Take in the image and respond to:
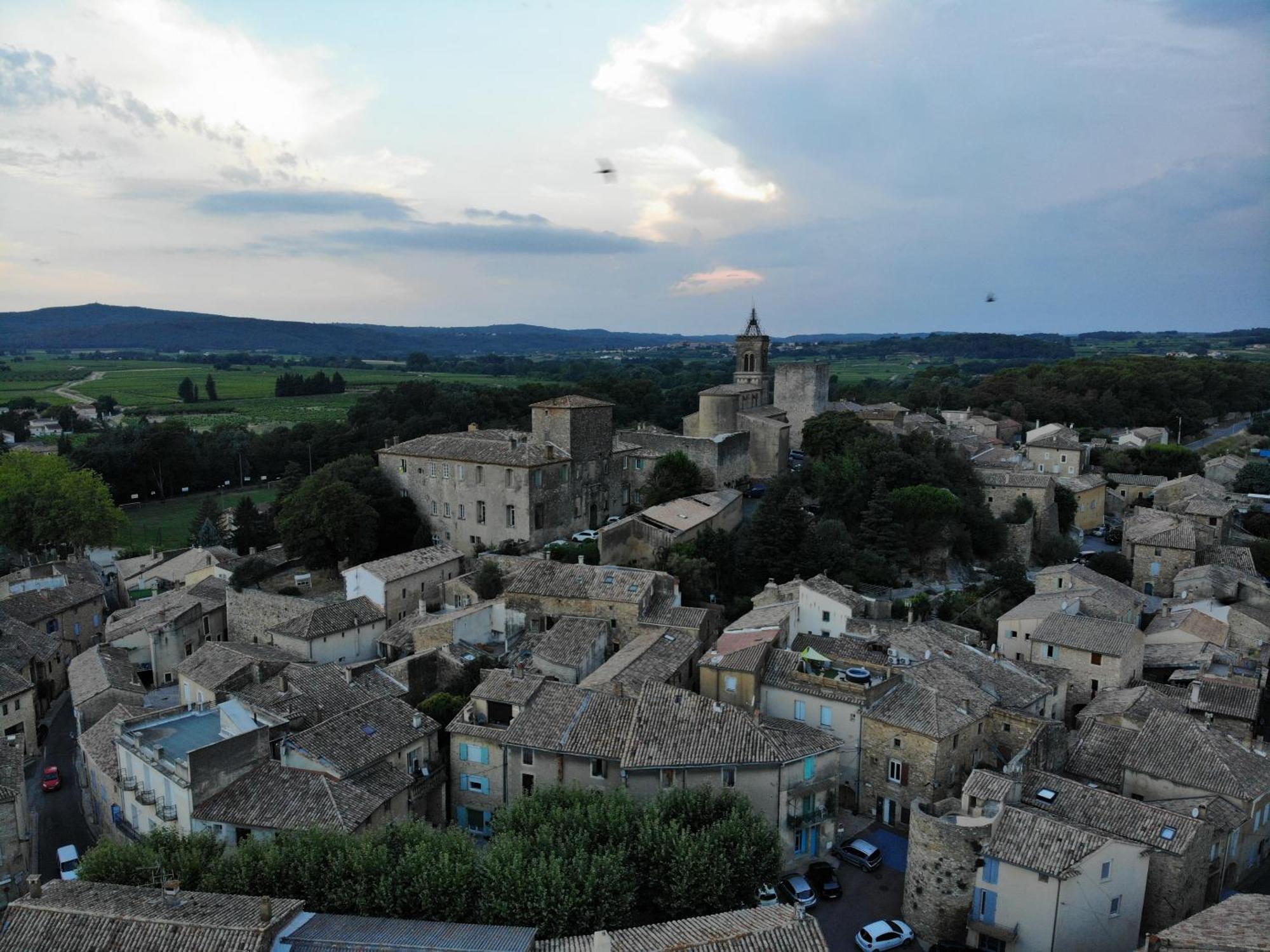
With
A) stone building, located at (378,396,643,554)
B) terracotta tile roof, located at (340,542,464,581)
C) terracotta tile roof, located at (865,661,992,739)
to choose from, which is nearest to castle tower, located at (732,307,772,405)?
stone building, located at (378,396,643,554)

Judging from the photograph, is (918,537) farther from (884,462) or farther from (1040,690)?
(1040,690)

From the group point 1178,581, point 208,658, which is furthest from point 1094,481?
point 208,658

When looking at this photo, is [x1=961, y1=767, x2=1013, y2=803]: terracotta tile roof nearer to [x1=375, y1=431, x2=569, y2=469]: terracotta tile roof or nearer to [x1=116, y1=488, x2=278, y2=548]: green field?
[x1=375, y1=431, x2=569, y2=469]: terracotta tile roof

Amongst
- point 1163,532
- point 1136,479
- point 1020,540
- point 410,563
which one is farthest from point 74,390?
point 1163,532

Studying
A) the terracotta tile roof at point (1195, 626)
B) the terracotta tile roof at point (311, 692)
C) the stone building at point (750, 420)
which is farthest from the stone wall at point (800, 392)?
the terracotta tile roof at point (311, 692)

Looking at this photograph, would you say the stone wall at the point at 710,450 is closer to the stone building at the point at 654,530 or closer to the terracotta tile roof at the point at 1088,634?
the stone building at the point at 654,530
